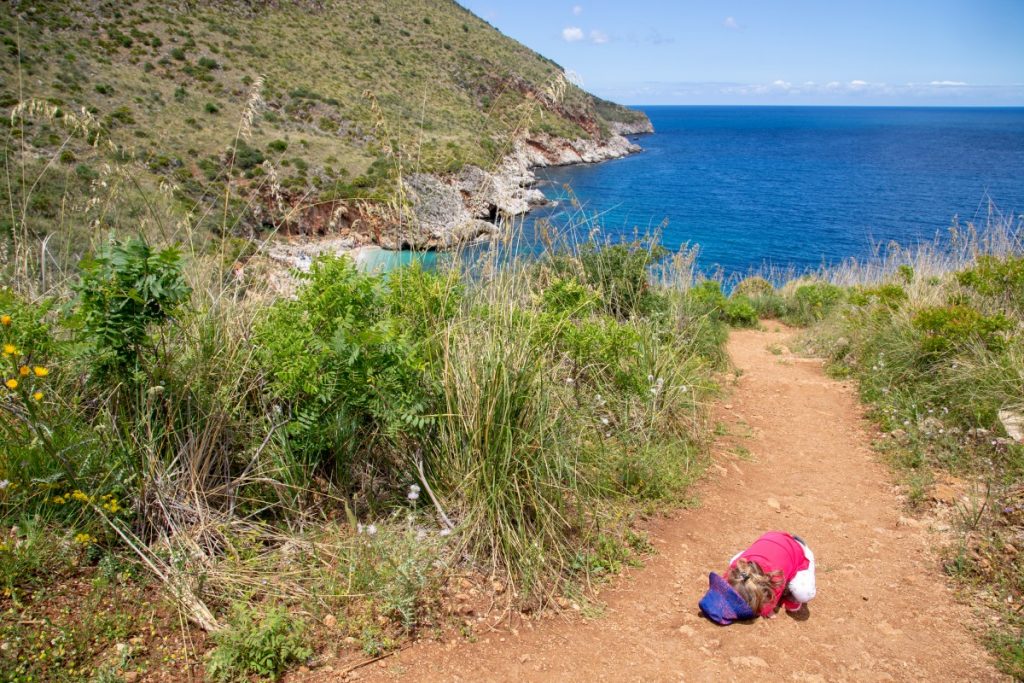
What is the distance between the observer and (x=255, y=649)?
256 cm

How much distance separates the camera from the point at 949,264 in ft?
33.1

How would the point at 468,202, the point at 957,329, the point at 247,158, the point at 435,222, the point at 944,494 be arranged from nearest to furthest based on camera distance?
the point at 468,202, the point at 435,222, the point at 944,494, the point at 957,329, the point at 247,158

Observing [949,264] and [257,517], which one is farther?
[949,264]

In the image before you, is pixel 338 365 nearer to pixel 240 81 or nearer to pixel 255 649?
pixel 255 649

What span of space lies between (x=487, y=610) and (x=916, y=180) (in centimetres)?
6915

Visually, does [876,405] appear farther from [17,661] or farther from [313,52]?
[313,52]

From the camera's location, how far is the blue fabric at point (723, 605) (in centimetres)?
328

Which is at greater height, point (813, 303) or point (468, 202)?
point (468, 202)

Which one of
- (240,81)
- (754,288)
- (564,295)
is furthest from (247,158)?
(564,295)

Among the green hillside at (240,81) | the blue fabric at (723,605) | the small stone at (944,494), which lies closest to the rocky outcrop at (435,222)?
the blue fabric at (723,605)

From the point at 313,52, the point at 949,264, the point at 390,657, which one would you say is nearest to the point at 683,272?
the point at 949,264

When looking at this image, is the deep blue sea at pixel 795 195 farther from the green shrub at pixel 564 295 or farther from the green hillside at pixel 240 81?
the green hillside at pixel 240 81

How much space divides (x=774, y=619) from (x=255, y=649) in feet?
8.53

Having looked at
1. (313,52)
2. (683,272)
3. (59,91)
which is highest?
(313,52)
